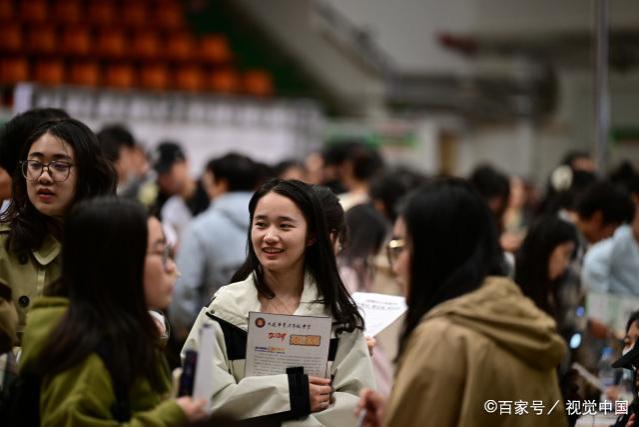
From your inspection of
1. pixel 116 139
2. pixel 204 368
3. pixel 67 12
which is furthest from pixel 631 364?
pixel 67 12

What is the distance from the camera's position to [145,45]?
14.7 metres

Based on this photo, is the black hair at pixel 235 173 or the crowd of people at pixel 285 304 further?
the black hair at pixel 235 173

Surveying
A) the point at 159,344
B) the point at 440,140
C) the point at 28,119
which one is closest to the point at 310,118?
the point at 440,140

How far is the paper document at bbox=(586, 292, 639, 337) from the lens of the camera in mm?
4621

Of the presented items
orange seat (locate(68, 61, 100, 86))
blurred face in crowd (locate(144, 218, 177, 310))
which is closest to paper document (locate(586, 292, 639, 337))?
blurred face in crowd (locate(144, 218, 177, 310))

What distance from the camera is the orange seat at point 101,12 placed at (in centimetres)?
1502

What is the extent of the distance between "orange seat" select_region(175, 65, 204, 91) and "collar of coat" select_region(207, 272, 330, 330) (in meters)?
11.3

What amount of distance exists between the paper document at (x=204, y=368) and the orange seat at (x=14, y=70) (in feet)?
38.1

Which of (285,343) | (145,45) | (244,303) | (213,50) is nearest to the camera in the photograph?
(285,343)

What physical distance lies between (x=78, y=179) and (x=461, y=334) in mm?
1444

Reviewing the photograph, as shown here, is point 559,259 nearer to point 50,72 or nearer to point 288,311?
point 288,311

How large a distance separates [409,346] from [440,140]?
12942 millimetres

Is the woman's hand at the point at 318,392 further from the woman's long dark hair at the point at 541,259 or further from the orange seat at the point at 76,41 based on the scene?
the orange seat at the point at 76,41

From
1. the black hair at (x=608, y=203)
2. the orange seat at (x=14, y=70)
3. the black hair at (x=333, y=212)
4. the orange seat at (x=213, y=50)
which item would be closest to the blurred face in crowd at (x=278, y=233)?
the black hair at (x=333, y=212)
